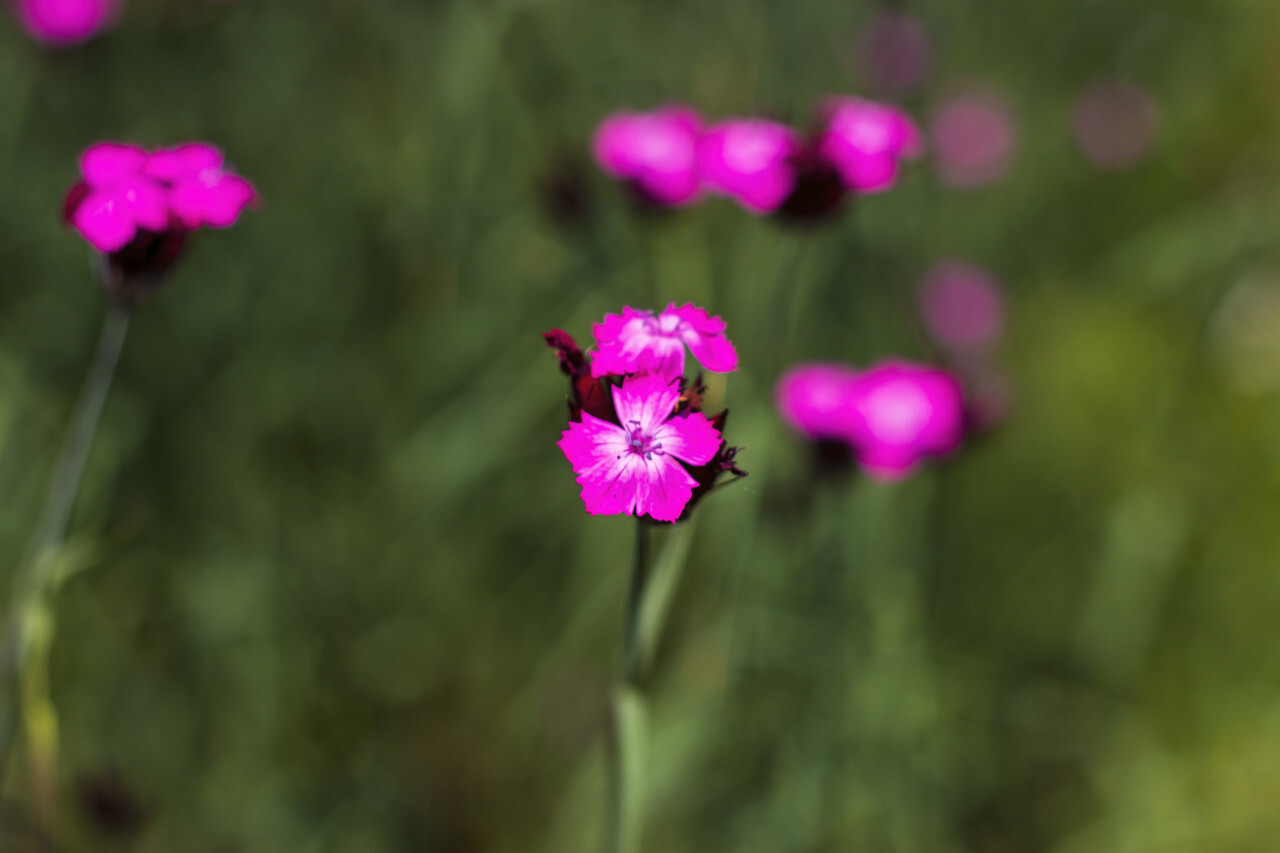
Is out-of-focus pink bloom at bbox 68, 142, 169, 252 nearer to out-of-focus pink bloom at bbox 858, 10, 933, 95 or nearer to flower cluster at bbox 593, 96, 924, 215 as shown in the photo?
flower cluster at bbox 593, 96, 924, 215

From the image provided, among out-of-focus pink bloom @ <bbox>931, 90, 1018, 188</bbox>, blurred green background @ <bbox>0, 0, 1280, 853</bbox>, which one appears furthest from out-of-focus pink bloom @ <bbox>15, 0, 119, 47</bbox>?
out-of-focus pink bloom @ <bbox>931, 90, 1018, 188</bbox>

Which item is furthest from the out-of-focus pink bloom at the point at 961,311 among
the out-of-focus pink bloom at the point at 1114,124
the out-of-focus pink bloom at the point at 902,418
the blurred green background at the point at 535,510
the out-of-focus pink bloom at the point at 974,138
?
the out-of-focus pink bloom at the point at 902,418

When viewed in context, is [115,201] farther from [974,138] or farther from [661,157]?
[974,138]

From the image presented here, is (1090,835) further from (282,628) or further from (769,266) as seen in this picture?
(282,628)

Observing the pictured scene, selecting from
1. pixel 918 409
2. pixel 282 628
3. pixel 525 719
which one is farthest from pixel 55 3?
pixel 918 409

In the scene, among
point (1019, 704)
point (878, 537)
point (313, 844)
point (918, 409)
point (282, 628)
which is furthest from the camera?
point (1019, 704)

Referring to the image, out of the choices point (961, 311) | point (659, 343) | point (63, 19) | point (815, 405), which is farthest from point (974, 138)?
point (659, 343)
